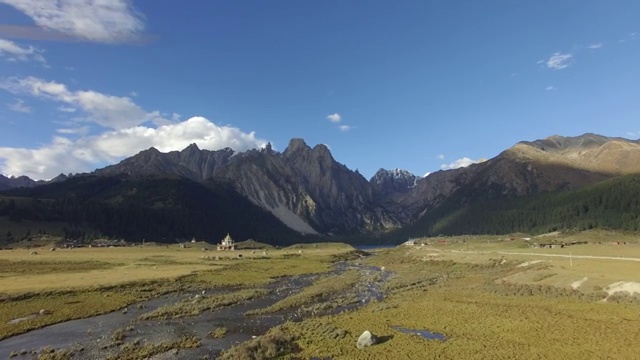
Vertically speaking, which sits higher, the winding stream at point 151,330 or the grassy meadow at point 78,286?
the grassy meadow at point 78,286

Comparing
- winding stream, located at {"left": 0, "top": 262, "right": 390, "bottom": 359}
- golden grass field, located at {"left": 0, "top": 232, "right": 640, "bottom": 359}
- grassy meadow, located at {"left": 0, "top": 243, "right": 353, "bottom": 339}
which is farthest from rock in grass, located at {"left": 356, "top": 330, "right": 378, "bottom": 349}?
grassy meadow, located at {"left": 0, "top": 243, "right": 353, "bottom": 339}

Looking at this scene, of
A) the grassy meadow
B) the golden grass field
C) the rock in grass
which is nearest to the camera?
the golden grass field

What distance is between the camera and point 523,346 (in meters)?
32.8

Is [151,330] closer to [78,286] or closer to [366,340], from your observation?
[366,340]

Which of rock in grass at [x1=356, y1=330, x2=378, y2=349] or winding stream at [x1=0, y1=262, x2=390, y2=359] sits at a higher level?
rock in grass at [x1=356, y1=330, x2=378, y2=349]

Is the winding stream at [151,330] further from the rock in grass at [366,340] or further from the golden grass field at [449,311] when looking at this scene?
the rock in grass at [366,340]

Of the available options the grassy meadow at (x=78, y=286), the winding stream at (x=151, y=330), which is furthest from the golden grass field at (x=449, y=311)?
the winding stream at (x=151, y=330)

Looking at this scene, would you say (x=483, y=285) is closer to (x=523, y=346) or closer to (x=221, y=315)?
(x=523, y=346)

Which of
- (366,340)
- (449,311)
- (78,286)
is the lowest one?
(449,311)

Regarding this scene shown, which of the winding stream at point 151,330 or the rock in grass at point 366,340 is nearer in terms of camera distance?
the rock in grass at point 366,340

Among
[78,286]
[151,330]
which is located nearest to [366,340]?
[151,330]

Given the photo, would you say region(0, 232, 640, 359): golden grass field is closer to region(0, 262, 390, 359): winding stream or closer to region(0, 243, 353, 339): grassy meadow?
region(0, 243, 353, 339): grassy meadow

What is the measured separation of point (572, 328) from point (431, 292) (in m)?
27.1

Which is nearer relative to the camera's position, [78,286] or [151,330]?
[151,330]
